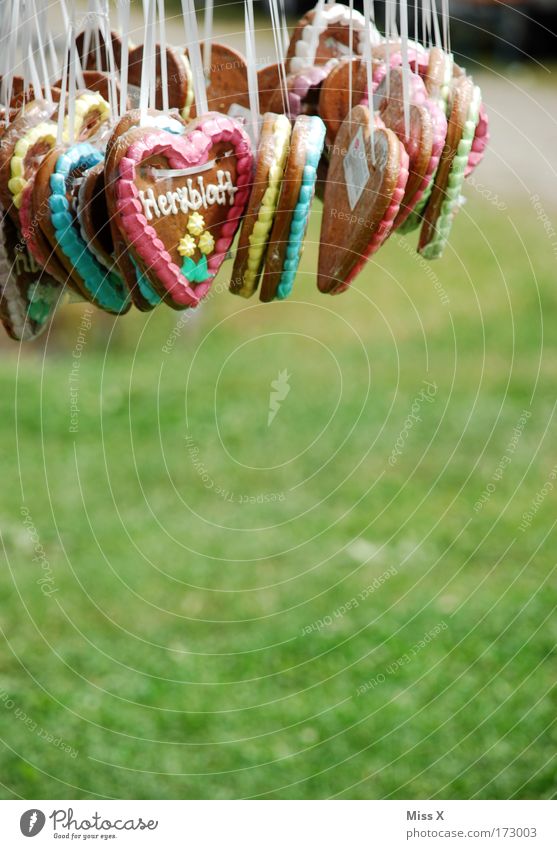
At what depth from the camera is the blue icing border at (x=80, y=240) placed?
→ 3.38ft

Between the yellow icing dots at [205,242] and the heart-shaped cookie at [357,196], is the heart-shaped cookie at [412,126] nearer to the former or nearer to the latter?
the heart-shaped cookie at [357,196]

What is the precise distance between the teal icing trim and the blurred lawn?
0.84 metres

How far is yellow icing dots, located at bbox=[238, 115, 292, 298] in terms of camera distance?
1.04 m

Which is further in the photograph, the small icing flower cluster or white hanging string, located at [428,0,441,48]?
white hanging string, located at [428,0,441,48]

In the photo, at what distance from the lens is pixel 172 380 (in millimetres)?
3785

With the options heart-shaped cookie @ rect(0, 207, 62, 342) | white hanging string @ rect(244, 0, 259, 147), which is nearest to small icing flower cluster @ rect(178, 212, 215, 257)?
white hanging string @ rect(244, 0, 259, 147)

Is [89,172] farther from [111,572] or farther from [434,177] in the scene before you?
[111,572]

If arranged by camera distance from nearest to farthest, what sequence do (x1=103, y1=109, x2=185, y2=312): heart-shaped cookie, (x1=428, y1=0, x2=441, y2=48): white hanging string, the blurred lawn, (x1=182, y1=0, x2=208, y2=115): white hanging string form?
(x1=103, y1=109, x2=185, y2=312): heart-shaped cookie < (x1=182, y1=0, x2=208, y2=115): white hanging string < (x1=428, y1=0, x2=441, y2=48): white hanging string < the blurred lawn

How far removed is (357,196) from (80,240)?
11.6 inches

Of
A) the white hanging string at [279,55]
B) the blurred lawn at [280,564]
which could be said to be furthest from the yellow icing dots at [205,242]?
the blurred lawn at [280,564]

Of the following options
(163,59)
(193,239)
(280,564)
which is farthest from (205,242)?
(280,564)

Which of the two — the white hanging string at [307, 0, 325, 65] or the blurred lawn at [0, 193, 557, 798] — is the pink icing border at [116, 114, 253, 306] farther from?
the blurred lawn at [0, 193, 557, 798]

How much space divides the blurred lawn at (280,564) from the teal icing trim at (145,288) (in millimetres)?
839

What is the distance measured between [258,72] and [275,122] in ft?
0.75
